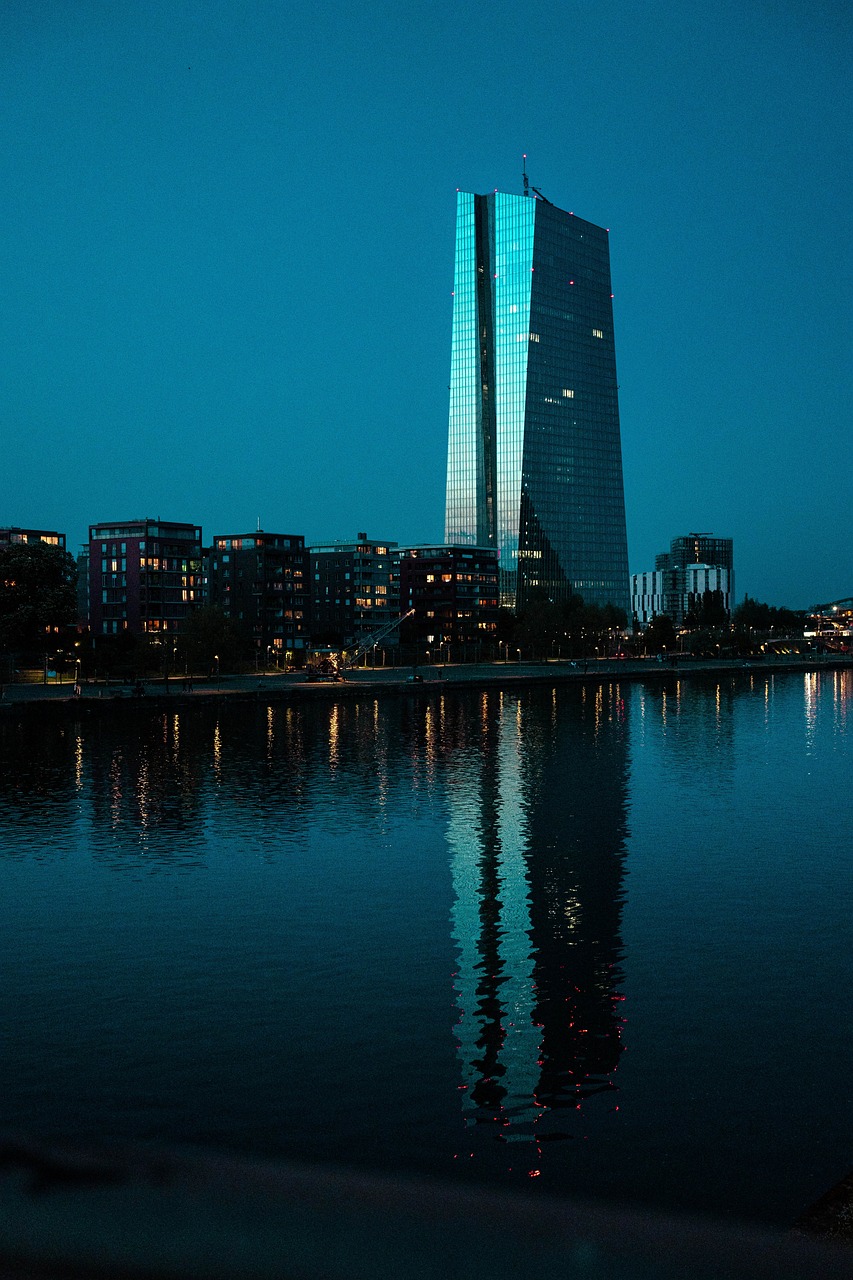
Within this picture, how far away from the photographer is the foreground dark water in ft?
44.4

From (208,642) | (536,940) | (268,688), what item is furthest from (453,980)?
(208,642)

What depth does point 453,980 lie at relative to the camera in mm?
19688

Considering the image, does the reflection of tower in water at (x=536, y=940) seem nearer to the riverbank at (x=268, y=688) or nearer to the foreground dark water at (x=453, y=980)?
the foreground dark water at (x=453, y=980)

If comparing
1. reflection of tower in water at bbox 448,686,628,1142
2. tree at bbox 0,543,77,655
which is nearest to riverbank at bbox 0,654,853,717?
tree at bbox 0,543,77,655

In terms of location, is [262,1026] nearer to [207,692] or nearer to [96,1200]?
[96,1200]

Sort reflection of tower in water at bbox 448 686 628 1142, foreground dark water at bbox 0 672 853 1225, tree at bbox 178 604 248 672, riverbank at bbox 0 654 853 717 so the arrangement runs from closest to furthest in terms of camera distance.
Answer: foreground dark water at bbox 0 672 853 1225
reflection of tower in water at bbox 448 686 628 1142
riverbank at bbox 0 654 853 717
tree at bbox 178 604 248 672

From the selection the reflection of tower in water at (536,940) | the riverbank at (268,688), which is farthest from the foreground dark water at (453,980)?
the riverbank at (268,688)

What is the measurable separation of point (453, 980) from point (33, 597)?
109m

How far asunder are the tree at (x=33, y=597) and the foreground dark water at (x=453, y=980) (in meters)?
77.5

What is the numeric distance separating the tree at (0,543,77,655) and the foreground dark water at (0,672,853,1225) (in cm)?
7751

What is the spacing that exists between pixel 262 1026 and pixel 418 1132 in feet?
14.6

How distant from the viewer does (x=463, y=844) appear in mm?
32844

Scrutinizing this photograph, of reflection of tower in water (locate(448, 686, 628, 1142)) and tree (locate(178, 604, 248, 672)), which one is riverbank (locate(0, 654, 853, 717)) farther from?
reflection of tower in water (locate(448, 686, 628, 1142))

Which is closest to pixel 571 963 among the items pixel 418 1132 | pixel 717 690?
pixel 418 1132
